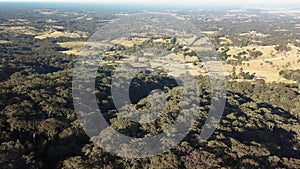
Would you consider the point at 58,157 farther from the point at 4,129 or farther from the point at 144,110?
the point at 144,110

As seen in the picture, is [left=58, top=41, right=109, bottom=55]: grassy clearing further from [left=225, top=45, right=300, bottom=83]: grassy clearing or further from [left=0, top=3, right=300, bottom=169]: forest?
[left=0, top=3, right=300, bottom=169]: forest

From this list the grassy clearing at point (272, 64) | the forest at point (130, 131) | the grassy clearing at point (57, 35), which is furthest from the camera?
the grassy clearing at point (57, 35)

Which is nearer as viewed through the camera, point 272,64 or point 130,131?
point 130,131

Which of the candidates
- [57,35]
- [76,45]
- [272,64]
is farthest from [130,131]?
[57,35]

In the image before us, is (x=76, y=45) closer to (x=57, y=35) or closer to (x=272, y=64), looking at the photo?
(x=57, y=35)

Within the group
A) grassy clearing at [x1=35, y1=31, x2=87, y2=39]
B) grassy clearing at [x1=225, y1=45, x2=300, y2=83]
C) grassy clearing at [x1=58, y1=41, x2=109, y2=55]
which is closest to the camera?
grassy clearing at [x1=225, y1=45, x2=300, y2=83]

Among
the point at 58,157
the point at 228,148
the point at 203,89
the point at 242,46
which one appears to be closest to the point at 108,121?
the point at 58,157

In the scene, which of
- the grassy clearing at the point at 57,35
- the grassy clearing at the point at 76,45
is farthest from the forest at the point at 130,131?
the grassy clearing at the point at 57,35

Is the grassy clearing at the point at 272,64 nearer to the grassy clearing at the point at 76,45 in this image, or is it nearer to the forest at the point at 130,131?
the forest at the point at 130,131

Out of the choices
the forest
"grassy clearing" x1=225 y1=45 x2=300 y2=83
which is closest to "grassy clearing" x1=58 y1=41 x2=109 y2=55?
"grassy clearing" x1=225 y1=45 x2=300 y2=83

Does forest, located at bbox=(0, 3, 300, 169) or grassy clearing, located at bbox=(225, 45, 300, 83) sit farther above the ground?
forest, located at bbox=(0, 3, 300, 169)

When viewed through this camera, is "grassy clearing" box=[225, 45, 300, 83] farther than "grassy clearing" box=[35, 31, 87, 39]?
No
